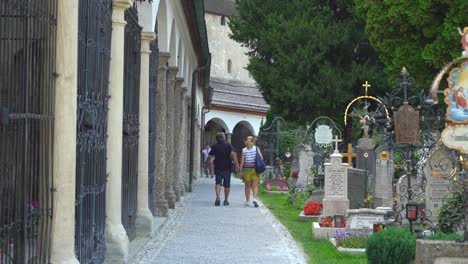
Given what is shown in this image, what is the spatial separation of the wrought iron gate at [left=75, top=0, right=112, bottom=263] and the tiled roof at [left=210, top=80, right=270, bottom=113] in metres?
52.5

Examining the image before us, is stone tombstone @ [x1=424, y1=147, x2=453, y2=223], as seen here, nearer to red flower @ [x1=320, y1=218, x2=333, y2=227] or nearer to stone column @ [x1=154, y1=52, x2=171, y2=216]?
red flower @ [x1=320, y1=218, x2=333, y2=227]

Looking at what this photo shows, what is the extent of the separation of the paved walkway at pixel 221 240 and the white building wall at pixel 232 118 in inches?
1644

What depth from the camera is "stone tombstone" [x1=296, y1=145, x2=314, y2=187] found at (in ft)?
90.3

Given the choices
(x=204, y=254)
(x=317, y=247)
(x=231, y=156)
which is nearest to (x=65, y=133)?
(x=204, y=254)

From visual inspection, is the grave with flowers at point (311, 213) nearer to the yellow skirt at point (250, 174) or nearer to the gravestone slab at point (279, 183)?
the yellow skirt at point (250, 174)

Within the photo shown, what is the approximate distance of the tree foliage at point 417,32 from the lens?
2575 centimetres

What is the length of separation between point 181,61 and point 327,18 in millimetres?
12051

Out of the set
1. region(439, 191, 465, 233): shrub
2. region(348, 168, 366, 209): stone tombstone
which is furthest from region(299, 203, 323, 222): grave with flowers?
region(439, 191, 465, 233): shrub

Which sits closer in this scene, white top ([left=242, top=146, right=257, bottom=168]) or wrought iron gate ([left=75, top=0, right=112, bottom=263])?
wrought iron gate ([left=75, top=0, right=112, bottom=263])

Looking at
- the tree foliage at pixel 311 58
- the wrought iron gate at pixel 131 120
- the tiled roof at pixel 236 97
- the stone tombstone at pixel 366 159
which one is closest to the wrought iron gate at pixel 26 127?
the wrought iron gate at pixel 131 120

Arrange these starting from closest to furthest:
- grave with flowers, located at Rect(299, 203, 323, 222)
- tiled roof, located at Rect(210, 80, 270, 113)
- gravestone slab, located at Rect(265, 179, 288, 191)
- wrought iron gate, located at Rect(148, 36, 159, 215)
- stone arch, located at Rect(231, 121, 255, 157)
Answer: wrought iron gate, located at Rect(148, 36, 159, 215) < grave with flowers, located at Rect(299, 203, 323, 222) < gravestone slab, located at Rect(265, 179, 288, 191) < tiled roof, located at Rect(210, 80, 270, 113) < stone arch, located at Rect(231, 121, 255, 157)

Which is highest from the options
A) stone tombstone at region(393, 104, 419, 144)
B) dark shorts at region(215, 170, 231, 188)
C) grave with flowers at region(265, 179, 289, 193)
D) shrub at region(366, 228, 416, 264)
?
stone tombstone at region(393, 104, 419, 144)

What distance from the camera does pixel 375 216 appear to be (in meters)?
14.4

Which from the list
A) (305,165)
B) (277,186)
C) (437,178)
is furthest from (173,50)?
(277,186)
